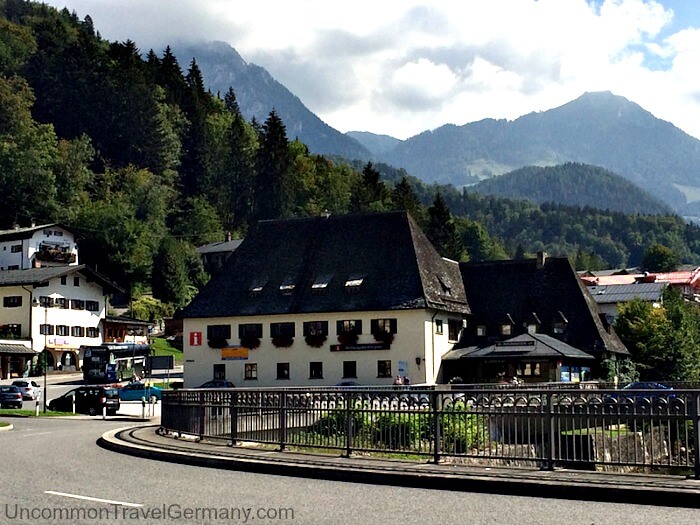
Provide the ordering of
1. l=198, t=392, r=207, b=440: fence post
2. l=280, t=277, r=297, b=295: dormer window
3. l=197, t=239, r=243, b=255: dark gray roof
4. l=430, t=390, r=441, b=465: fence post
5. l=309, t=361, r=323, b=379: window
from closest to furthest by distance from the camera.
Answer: l=430, t=390, r=441, b=465: fence post → l=198, t=392, r=207, b=440: fence post → l=309, t=361, r=323, b=379: window → l=280, t=277, r=297, b=295: dormer window → l=197, t=239, r=243, b=255: dark gray roof

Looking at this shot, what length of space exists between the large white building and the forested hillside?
151 feet

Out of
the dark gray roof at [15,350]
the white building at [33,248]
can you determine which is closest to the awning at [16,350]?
the dark gray roof at [15,350]

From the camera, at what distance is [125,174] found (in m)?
136

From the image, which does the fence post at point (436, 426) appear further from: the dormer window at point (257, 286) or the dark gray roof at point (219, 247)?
the dark gray roof at point (219, 247)

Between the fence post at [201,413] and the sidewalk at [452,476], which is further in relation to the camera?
the fence post at [201,413]

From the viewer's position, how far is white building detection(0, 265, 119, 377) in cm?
8256

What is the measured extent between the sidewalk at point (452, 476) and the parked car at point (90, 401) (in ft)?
91.2

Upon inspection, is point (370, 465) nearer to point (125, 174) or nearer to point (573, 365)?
point (573, 365)

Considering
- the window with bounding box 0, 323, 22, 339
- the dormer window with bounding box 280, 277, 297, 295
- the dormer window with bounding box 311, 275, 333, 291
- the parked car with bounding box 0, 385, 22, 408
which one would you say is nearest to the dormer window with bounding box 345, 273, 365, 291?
the dormer window with bounding box 311, 275, 333, 291

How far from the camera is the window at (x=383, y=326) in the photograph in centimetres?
6269

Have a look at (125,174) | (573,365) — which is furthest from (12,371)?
(125,174)

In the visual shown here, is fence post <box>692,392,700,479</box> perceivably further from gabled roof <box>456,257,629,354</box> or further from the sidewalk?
gabled roof <box>456,257,629,354</box>

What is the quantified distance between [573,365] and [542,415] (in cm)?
4695

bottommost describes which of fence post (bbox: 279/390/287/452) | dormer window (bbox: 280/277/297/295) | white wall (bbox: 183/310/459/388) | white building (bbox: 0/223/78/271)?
fence post (bbox: 279/390/287/452)
